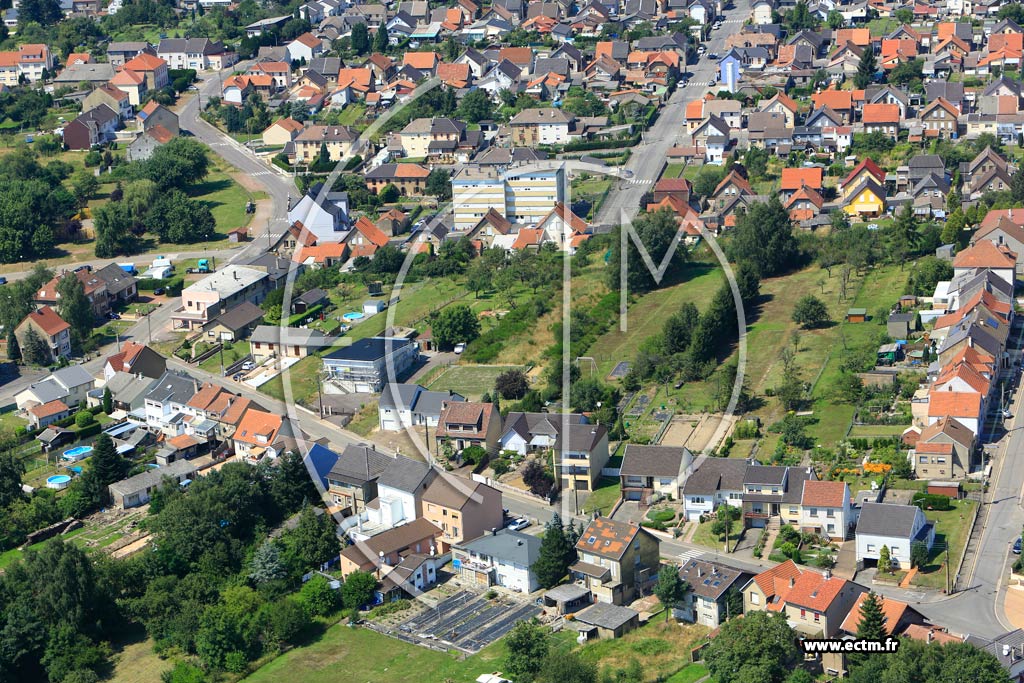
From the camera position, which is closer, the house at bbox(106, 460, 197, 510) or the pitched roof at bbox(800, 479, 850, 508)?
the pitched roof at bbox(800, 479, 850, 508)

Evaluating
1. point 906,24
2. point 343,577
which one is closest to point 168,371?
point 343,577

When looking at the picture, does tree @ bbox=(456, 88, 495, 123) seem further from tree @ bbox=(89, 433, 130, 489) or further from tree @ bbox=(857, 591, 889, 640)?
tree @ bbox=(857, 591, 889, 640)

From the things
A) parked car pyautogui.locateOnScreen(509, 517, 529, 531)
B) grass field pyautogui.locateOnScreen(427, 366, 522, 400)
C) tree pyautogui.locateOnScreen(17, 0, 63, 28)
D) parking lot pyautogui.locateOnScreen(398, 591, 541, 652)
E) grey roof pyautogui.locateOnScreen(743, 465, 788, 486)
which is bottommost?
parking lot pyautogui.locateOnScreen(398, 591, 541, 652)

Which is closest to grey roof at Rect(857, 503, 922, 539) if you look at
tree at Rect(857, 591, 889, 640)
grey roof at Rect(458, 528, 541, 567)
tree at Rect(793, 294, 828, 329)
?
tree at Rect(857, 591, 889, 640)

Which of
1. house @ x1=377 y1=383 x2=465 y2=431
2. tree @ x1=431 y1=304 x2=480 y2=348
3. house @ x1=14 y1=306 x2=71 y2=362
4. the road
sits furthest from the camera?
the road

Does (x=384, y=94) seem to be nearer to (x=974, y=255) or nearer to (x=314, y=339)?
(x=314, y=339)

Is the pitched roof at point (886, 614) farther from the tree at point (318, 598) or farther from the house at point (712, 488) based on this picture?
the tree at point (318, 598)

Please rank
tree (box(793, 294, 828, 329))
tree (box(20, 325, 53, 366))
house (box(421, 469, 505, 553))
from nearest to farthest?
house (box(421, 469, 505, 553)) < tree (box(793, 294, 828, 329)) < tree (box(20, 325, 53, 366))
